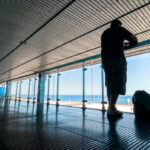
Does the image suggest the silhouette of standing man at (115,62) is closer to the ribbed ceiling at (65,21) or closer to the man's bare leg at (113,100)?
the man's bare leg at (113,100)

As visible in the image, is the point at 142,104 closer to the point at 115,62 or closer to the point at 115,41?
the point at 115,62

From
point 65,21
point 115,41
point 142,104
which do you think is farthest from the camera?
point 65,21

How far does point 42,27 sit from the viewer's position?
3.76m

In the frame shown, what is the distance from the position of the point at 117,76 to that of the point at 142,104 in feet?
1.95

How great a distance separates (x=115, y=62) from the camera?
2.03 m

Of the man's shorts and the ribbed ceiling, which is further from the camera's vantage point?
the ribbed ceiling

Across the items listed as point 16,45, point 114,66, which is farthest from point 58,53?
point 114,66

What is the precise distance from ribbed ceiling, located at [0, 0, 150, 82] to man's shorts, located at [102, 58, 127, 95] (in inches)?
60.6

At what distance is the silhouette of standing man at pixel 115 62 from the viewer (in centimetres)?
199

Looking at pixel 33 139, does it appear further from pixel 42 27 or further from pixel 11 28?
pixel 11 28

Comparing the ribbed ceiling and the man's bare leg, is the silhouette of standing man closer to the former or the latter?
the man's bare leg

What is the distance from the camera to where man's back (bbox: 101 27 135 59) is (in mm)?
2023

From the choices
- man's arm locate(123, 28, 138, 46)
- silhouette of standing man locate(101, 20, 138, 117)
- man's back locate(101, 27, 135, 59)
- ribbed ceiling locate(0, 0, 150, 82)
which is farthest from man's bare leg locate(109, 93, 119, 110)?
ribbed ceiling locate(0, 0, 150, 82)

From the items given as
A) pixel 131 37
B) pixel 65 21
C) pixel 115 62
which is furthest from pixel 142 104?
pixel 65 21
